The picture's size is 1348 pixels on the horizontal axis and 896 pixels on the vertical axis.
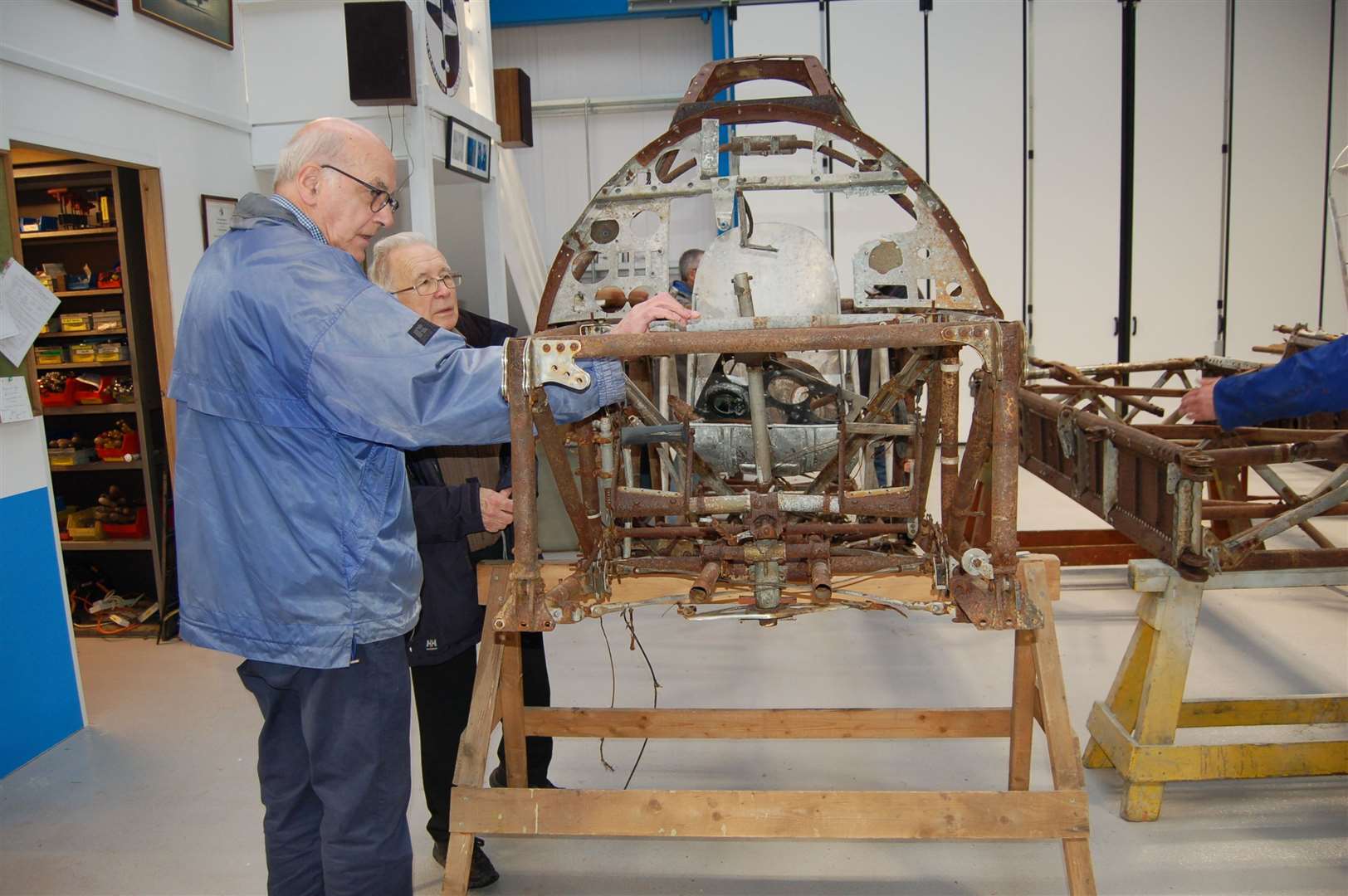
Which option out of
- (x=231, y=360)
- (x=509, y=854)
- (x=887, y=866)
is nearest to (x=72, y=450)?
(x=509, y=854)

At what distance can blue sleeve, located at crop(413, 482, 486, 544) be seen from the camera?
2.56 m

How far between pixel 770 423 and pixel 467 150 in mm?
3964

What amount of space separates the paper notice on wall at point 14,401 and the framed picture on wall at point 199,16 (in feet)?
7.02

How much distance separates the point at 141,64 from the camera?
4.77m

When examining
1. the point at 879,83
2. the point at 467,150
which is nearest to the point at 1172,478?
the point at 467,150

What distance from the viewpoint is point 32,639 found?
12.5 feet

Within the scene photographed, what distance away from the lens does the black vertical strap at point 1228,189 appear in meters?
9.62

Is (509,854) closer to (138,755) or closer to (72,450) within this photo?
(138,755)

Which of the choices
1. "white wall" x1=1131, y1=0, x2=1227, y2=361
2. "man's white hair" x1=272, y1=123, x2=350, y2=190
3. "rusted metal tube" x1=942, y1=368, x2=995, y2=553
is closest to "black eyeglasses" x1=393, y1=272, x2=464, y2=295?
"man's white hair" x1=272, y1=123, x2=350, y2=190

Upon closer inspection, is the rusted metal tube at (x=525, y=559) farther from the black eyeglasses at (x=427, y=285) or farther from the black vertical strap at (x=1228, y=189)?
the black vertical strap at (x=1228, y=189)

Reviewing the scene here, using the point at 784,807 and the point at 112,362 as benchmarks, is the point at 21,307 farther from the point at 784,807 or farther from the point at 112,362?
the point at 784,807

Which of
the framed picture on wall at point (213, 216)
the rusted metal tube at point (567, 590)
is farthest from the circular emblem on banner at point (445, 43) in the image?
the rusted metal tube at point (567, 590)

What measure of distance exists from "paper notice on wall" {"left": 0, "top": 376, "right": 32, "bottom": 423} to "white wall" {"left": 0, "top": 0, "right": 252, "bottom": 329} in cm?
101

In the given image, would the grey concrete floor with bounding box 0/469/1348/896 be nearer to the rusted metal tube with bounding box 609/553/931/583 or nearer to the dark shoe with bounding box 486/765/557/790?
the dark shoe with bounding box 486/765/557/790
